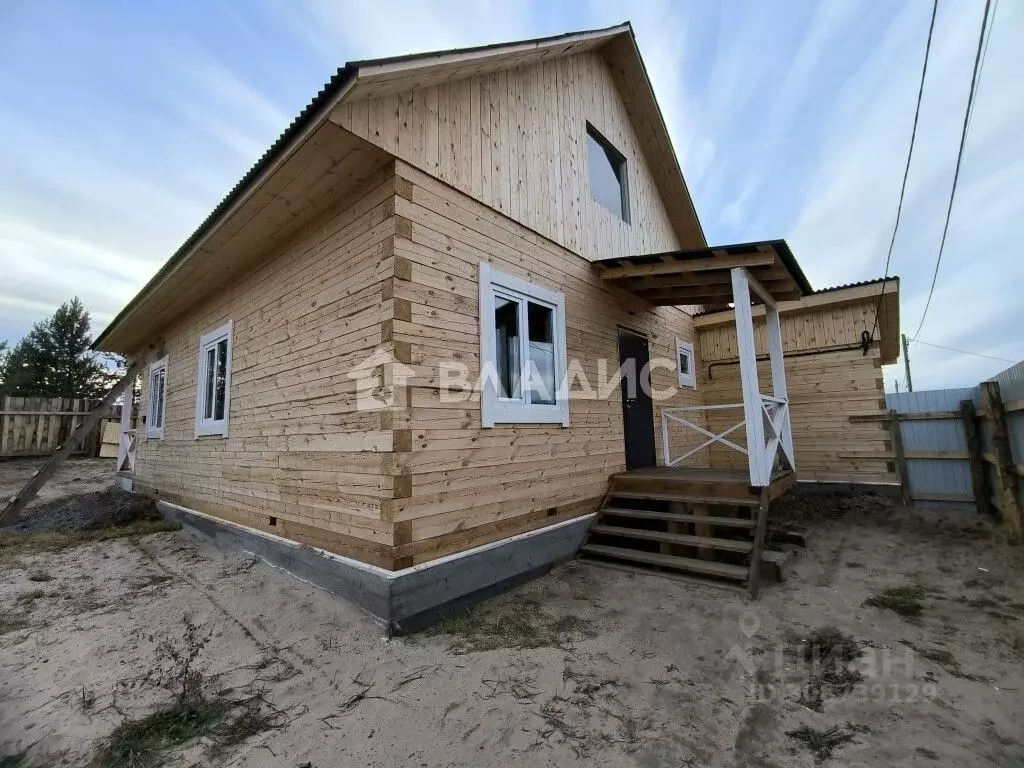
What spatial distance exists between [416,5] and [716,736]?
8.89 metres

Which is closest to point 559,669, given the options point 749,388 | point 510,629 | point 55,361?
point 510,629

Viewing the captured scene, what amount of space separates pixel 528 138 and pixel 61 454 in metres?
9.89

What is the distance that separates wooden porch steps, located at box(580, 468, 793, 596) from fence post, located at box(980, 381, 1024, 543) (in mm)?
2237

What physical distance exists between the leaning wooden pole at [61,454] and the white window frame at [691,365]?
10.9 meters

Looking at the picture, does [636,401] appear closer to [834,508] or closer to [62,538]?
[834,508]

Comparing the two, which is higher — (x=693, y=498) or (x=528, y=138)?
(x=528, y=138)

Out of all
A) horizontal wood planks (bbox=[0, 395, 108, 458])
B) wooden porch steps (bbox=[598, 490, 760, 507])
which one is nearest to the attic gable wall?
wooden porch steps (bbox=[598, 490, 760, 507])

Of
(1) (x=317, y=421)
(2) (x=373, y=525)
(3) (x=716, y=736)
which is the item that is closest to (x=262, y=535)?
(1) (x=317, y=421)

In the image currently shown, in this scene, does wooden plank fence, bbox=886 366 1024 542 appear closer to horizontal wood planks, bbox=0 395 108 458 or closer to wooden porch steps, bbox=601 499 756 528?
wooden porch steps, bbox=601 499 756 528

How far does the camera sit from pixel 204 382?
271 inches

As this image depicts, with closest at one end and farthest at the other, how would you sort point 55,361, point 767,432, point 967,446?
1. point 967,446
2. point 767,432
3. point 55,361

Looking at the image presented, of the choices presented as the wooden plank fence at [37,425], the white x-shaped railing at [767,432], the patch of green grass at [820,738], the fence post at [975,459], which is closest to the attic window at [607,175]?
the white x-shaped railing at [767,432]

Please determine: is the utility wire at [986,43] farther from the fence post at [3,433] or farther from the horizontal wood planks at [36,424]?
the fence post at [3,433]

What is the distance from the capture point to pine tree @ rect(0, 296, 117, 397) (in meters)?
22.3
